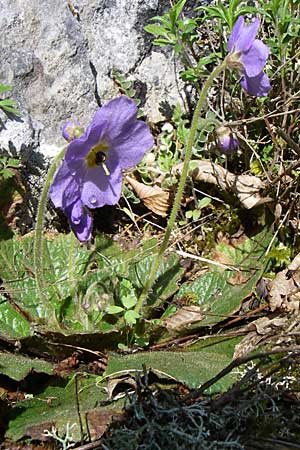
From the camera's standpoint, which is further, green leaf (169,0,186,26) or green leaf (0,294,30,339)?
green leaf (169,0,186,26)

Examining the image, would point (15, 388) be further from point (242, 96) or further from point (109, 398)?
point (242, 96)

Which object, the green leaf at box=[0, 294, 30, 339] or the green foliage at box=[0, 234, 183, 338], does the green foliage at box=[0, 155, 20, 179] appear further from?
the green leaf at box=[0, 294, 30, 339]

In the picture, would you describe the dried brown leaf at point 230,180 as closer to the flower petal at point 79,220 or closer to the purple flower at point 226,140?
the purple flower at point 226,140

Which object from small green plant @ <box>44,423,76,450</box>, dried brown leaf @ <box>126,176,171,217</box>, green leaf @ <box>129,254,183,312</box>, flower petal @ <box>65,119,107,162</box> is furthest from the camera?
dried brown leaf @ <box>126,176,171,217</box>

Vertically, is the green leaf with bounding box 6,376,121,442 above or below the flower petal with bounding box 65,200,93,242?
below

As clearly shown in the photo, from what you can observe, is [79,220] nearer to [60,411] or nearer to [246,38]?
[60,411]

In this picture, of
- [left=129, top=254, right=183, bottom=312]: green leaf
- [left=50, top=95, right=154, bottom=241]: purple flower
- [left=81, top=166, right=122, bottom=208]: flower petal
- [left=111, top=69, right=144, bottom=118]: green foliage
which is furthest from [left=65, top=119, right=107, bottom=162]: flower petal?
[left=111, top=69, right=144, bottom=118]: green foliage
